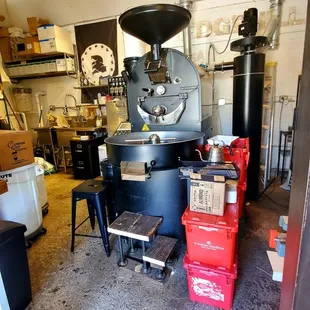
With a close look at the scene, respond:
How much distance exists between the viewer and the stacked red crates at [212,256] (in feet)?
4.51

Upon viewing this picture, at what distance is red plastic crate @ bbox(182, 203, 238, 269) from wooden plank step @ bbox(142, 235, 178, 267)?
0.82 feet

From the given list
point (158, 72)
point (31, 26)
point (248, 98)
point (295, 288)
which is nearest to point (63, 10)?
point (31, 26)

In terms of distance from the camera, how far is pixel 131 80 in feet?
9.15

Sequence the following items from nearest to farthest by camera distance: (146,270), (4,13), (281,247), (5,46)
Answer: (281,247) → (146,270) → (5,46) → (4,13)

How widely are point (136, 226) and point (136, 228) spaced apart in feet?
0.10

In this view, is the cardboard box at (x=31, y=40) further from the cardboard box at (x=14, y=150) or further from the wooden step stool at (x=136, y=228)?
the wooden step stool at (x=136, y=228)

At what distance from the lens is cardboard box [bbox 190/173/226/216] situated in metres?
1.43

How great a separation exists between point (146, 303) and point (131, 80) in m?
2.32

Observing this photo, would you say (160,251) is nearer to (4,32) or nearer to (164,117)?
(164,117)

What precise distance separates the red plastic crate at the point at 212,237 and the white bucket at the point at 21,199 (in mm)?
1583

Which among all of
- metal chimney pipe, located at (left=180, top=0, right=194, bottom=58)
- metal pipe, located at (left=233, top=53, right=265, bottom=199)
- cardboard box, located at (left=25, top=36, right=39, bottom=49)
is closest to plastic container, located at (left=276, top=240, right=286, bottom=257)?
metal pipe, located at (left=233, top=53, right=265, bottom=199)

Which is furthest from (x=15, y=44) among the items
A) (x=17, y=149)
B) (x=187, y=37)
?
(x=17, y=149)

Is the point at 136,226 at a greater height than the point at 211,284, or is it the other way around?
the point at 136,226

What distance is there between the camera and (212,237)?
4.59 feet
